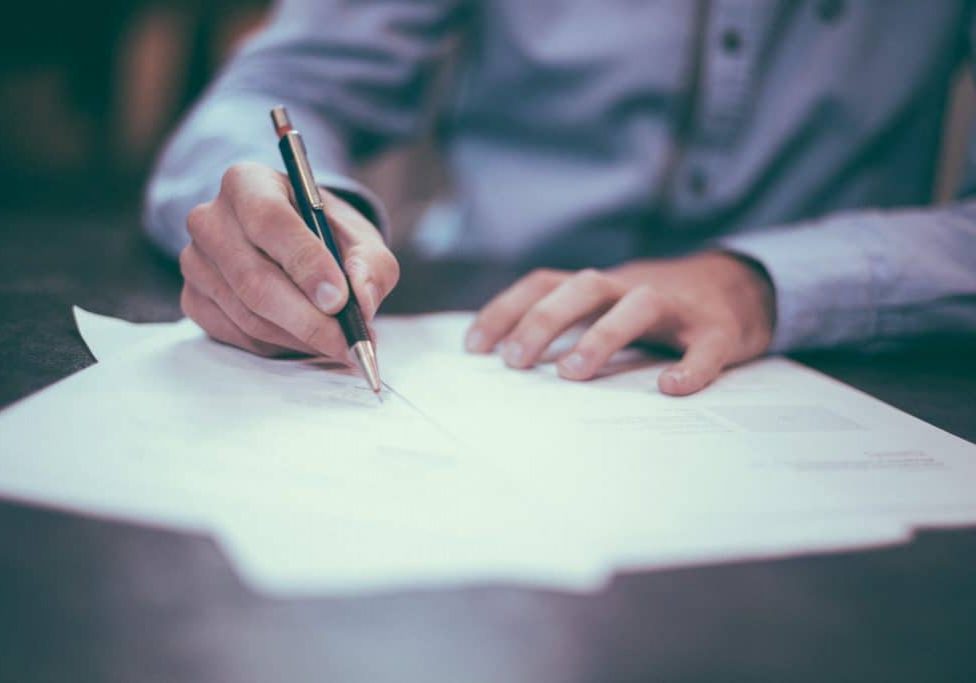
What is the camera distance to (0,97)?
223cm

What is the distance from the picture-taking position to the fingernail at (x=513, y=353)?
44cm

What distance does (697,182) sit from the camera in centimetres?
77

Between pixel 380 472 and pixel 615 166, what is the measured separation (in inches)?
23.2

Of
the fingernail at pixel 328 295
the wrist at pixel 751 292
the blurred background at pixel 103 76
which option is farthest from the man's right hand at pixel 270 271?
the blurred background at pixel 103 76

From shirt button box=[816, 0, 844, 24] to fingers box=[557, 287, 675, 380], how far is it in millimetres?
440

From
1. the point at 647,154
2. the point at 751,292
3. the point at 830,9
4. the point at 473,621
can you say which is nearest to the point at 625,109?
the point at 647,154

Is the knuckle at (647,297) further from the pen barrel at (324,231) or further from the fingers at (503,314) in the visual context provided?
the pen barrel at (324,231)

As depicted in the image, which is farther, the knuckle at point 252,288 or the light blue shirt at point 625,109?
the light blue shirt at point 625,109

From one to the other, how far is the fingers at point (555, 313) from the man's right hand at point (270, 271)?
0.09 m

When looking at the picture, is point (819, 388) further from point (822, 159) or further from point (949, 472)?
point (822, 159)

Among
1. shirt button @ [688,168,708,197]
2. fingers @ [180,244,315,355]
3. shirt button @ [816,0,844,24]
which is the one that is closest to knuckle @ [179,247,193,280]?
fingers @ [180,244,315,355]

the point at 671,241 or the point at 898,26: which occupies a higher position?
the point at 898,26

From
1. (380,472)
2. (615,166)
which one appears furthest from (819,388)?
(615,166)

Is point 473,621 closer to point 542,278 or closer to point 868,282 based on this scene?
point 542,278
